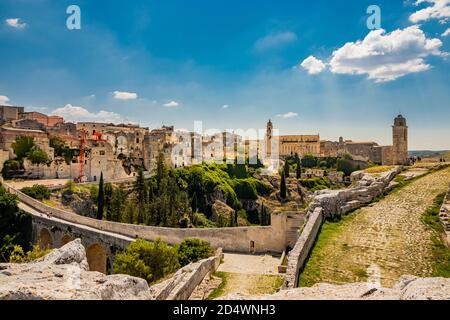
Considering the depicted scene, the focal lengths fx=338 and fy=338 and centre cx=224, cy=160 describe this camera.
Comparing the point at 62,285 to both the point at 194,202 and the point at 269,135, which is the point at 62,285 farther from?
the point at 269,135

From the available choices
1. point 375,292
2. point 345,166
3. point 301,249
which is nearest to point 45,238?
point 301,249

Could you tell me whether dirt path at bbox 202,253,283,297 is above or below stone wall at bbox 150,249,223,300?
below

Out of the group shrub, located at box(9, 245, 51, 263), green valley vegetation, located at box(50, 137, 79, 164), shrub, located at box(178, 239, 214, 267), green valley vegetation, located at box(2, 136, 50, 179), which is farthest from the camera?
green valley vegetation, located at box(50, 137, 79, 164)

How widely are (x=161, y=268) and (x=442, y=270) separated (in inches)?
376

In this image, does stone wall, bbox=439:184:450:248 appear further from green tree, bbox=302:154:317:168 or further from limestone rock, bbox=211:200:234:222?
green tree, bbox=302:154:317:168

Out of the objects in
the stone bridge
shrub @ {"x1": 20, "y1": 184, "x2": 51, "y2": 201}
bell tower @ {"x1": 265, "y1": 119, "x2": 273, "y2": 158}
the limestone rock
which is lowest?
the limestone rock

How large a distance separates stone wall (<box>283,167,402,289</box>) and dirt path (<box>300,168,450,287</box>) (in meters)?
0.32

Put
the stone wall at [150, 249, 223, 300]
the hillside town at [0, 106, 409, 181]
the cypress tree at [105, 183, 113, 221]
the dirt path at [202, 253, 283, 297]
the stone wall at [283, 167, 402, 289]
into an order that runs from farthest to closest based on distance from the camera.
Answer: the hillside town at [0, 106, 409, 181], the cypress tree at [105, 183, 113, 221], the dirt path at [202, 253, 283, 297], the stone wall at [283, 167, 402, 289], the stone wall at [150, 249, 223, 300]

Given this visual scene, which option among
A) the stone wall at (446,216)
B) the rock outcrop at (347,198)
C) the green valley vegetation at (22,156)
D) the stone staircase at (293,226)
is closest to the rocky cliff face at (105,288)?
the stone wall at (446,216)

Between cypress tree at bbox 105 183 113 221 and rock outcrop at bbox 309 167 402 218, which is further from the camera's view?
cypress tree at bbox 105 183 113 221

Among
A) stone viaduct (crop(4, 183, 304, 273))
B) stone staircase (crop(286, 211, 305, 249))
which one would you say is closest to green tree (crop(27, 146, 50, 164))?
stone viaduct (crop(4, 183, 304, 273))

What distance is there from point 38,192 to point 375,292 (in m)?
31.3

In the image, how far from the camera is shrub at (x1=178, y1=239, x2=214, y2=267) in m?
14.4
